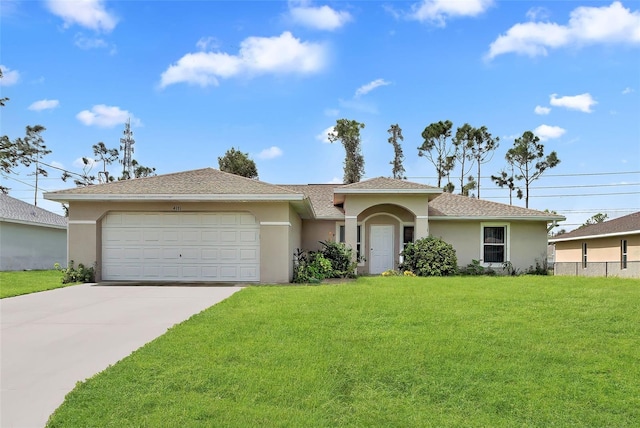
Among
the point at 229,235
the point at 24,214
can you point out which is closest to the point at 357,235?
the point at 229,235

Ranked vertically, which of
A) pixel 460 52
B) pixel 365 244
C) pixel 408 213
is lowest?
pixel 365 244

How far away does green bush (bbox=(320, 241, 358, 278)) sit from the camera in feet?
52.4

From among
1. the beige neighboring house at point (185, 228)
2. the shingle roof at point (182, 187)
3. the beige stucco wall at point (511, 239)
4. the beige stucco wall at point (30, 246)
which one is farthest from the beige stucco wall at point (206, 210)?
the beige stucco wall at point (30, 246)

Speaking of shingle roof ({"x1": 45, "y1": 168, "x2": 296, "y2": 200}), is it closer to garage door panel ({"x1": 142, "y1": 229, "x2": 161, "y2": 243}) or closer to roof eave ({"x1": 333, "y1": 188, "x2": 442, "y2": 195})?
garage door panel ({"x1": 142, "y1": 229, "x2": 161, "y2": 243})

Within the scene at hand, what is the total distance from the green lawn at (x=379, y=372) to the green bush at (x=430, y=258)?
8331mm

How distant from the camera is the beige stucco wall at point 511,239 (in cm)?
1880

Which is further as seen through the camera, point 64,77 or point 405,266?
point 64,77

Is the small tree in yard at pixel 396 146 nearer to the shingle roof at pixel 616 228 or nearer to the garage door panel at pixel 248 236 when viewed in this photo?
the shingle roof at pixel 616 228

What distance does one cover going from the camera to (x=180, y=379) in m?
4.82

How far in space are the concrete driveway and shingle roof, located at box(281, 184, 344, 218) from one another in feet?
26.4

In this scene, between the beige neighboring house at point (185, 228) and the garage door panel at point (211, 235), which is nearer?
the beige neighboring house at point (185, 228)

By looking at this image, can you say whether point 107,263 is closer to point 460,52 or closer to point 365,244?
point 365,244

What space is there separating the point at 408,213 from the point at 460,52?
6.83 m

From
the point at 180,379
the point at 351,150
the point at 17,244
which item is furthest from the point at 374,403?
the point at 351,150
